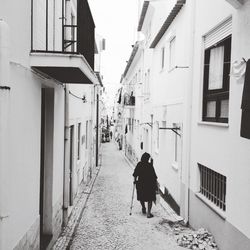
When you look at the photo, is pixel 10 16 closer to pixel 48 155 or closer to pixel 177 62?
pixel 48 155

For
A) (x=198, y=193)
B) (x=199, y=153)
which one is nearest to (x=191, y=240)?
(x=198, y=193)

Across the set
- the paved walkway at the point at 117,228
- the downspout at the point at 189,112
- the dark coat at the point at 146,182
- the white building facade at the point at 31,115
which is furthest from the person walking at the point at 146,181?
the white building facade at the point at 31,115

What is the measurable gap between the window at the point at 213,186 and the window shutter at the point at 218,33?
2.62 m

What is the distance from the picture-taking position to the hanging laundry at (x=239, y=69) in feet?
18.5

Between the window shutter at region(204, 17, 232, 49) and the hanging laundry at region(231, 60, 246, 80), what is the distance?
1.16 metres

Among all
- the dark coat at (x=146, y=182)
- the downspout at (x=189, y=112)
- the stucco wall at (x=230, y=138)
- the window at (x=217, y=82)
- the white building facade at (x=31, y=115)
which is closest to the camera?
the white building facade at (x=31, y=115)

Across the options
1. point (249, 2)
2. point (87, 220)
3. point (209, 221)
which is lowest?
point (87, 220)

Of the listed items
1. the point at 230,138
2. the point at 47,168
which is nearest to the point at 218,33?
the point at 230,138

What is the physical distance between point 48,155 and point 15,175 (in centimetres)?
268

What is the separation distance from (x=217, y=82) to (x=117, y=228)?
A: 416cm

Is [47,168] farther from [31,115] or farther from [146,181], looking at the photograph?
[146,181]

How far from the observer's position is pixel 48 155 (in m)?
7.40

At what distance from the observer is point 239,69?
5.72 m

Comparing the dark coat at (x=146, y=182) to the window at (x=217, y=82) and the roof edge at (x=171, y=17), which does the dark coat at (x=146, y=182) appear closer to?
the window at (x=217, y=82)
